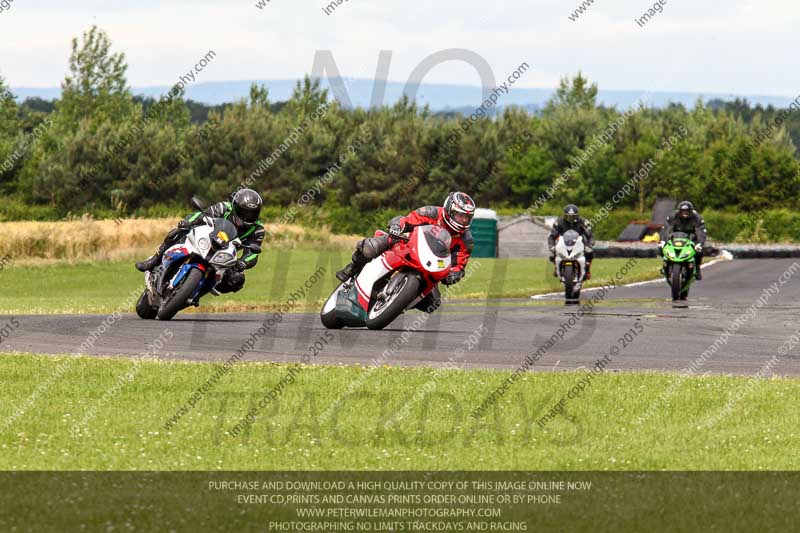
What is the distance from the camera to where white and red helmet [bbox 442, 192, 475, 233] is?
57.8 ft

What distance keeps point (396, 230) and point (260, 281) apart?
22060mm

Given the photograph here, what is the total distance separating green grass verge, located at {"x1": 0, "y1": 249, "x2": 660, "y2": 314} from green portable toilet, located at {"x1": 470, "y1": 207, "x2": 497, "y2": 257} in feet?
34.3

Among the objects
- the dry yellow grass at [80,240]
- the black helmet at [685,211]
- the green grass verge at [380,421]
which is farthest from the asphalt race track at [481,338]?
the dry yellow grass at [80,240]

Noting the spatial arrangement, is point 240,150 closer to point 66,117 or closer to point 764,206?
point 66,117

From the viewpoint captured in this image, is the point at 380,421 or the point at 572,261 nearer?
the point at 380,421

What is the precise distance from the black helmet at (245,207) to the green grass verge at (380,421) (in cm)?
597

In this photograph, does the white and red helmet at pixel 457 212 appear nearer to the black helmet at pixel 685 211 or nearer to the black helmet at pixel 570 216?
the black helmet at pixel 570 216

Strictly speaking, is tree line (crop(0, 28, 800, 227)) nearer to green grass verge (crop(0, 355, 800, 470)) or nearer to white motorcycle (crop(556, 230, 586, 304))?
white motorcycle (crop(556, 230, 586, 304))

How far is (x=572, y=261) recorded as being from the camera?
88.4ft

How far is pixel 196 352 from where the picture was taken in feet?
49.4

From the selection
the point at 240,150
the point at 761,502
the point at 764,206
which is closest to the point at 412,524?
the point at 761,502

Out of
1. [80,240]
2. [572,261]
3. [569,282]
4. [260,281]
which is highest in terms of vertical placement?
[572,261]

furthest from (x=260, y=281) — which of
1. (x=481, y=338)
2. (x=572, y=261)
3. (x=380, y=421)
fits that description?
(x=380, y=421)

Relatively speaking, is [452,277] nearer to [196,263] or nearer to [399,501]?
[196,263]
